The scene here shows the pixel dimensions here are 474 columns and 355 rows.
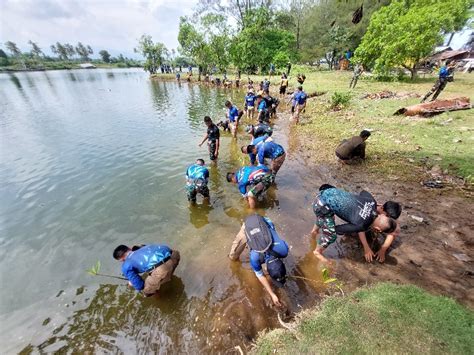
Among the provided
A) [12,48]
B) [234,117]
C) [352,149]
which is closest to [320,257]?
[352,149]

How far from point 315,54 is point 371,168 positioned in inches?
1493

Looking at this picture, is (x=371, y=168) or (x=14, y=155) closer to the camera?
(x=371, y=168)

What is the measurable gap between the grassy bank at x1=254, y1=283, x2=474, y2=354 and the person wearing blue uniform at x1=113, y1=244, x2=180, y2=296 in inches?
75.6

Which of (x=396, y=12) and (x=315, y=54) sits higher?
(x=396, y=12)

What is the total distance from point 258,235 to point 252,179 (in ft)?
7.67

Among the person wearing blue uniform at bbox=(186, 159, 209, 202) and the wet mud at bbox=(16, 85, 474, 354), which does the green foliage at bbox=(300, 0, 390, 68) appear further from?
the person wearing blue uniform at bbox=(186, 159, 209, 202)

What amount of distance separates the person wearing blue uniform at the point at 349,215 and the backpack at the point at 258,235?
4.38 ft

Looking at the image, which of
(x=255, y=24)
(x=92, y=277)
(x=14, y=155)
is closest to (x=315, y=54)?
(x=255, y=24)

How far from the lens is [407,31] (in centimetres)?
1750

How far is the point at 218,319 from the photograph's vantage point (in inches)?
151

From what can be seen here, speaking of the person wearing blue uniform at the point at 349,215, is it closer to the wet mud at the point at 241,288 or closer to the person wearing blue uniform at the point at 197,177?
the wet mud at the point at 241,288

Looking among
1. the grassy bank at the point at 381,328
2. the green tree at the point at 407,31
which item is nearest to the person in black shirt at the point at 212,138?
the grassy bank at the point at 381,328

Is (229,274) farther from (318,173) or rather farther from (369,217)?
(318,173)

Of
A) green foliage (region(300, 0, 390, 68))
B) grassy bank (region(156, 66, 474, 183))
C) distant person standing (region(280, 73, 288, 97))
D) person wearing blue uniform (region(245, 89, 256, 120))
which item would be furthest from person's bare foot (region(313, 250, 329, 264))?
green foliage (region(300, 0, 390, 68))
